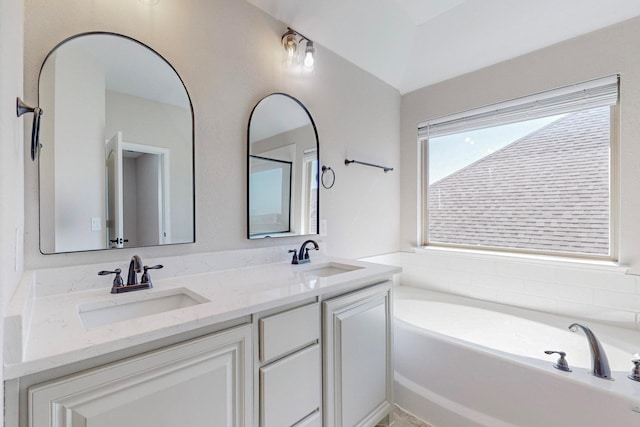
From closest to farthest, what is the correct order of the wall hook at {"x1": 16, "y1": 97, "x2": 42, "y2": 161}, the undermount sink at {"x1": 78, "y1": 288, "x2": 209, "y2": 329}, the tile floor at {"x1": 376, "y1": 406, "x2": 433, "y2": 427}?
the wall hook at {"x1": 16, "y1": 97, "x2": 42, "y2": 161} < the undermount sink at {"x1": 78, "y1": 288, "x2": 209, "y2": 329} < the tile floor at {"x1": 376, "y1": 406, "x2": 433, "y2": 427}

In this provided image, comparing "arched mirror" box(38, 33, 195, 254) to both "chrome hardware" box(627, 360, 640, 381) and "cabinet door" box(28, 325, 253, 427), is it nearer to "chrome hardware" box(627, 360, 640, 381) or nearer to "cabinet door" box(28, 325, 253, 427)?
"cabinet door" box(28, 325, 253, 427)

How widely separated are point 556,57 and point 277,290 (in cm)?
249

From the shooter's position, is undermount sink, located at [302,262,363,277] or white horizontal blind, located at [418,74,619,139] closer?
undermount sink, located at [302,262,363,277]

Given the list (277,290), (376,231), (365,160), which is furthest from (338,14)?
(277,290)

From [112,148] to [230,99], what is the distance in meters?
0.65

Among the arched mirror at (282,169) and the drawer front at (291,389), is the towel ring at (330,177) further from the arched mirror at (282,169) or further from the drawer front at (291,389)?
the drawer front at (291,389)

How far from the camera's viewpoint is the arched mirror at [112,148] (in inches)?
43.6

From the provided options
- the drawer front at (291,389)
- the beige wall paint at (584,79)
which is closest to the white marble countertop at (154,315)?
the drawer front at (291,389)

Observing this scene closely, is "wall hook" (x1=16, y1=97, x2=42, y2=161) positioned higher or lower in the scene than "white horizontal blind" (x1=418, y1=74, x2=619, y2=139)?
lower

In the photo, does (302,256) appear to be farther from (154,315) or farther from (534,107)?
(534,107)

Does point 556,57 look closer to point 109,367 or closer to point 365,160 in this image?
point 365,160

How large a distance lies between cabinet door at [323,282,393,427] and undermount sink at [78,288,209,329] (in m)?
0.61

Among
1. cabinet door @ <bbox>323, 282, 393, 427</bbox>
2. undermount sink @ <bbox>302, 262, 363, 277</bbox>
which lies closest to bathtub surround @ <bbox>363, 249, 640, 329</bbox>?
undermount sink @ <bbox>302, 262, 363, 277</bbox>

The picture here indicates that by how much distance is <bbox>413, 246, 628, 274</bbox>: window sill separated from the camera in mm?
1841
